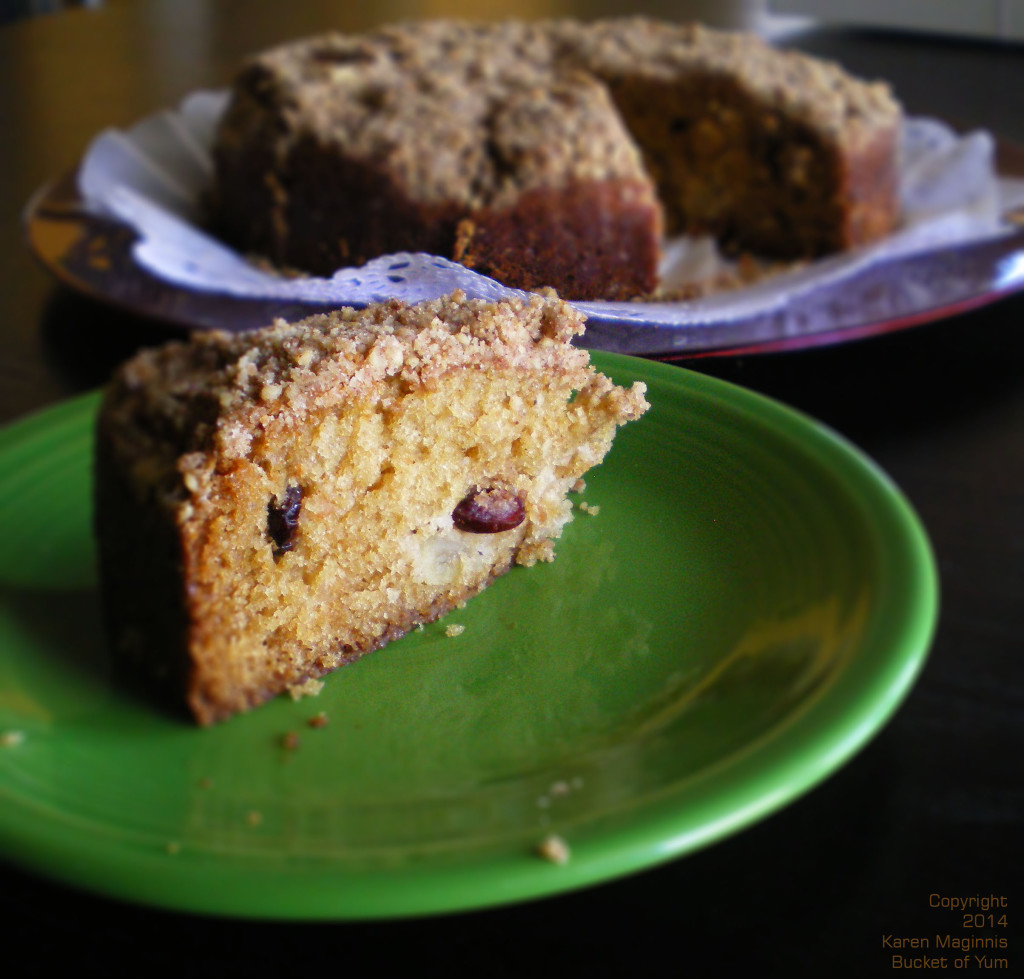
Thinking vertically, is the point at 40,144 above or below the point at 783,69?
below

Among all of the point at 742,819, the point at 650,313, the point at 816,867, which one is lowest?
the point at 816,867

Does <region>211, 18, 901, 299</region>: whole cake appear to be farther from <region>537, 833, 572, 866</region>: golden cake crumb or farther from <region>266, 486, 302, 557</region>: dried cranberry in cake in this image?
<region>537, 833, 572, 866</region>: golden cake crumb

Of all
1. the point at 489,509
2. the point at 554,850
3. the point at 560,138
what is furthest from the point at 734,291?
the point at 554,850

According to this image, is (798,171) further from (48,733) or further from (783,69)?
(48,733)

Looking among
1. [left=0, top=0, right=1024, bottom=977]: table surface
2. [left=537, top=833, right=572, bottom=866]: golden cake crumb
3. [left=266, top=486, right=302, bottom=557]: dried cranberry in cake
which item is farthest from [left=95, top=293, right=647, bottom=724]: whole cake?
[left=537, top=833, right=572, bottom=866]: golden cake crumb

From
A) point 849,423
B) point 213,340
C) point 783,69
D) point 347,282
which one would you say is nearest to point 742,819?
point 347,282

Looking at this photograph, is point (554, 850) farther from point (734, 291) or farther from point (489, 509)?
point (734, 291)
